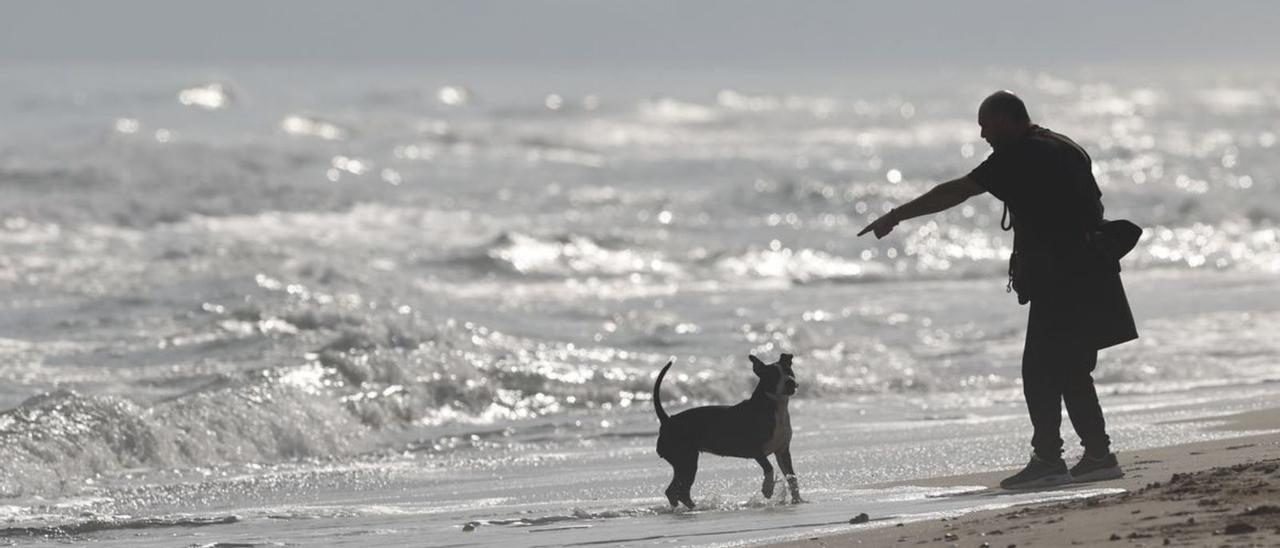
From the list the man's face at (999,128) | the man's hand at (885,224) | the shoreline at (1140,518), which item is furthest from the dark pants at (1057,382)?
the man's hand at (885,224)

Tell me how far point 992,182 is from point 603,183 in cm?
2982

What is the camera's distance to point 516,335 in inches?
592

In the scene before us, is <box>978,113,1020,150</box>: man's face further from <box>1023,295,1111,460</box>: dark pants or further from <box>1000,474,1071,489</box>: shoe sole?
<box>1000,474,1071,489</box>: shoe sole

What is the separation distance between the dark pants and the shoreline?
209 millimetres

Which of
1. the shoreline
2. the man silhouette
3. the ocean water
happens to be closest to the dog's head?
the ocean water

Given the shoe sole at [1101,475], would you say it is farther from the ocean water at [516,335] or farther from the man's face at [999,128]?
the man's face at [999,128]

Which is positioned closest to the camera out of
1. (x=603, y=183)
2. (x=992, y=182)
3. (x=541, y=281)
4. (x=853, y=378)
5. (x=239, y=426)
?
(x=992, y=182)

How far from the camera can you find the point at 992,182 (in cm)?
696

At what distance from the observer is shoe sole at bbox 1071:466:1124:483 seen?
7176 mm

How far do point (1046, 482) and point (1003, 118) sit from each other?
1356 mm

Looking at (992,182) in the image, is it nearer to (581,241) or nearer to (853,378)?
(853,378)

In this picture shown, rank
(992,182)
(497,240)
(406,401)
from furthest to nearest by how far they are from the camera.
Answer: (497,240)
(406,401)
(992,182)

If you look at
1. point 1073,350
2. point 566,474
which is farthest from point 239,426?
point 1073,350

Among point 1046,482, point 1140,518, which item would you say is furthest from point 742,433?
point 1140,518
